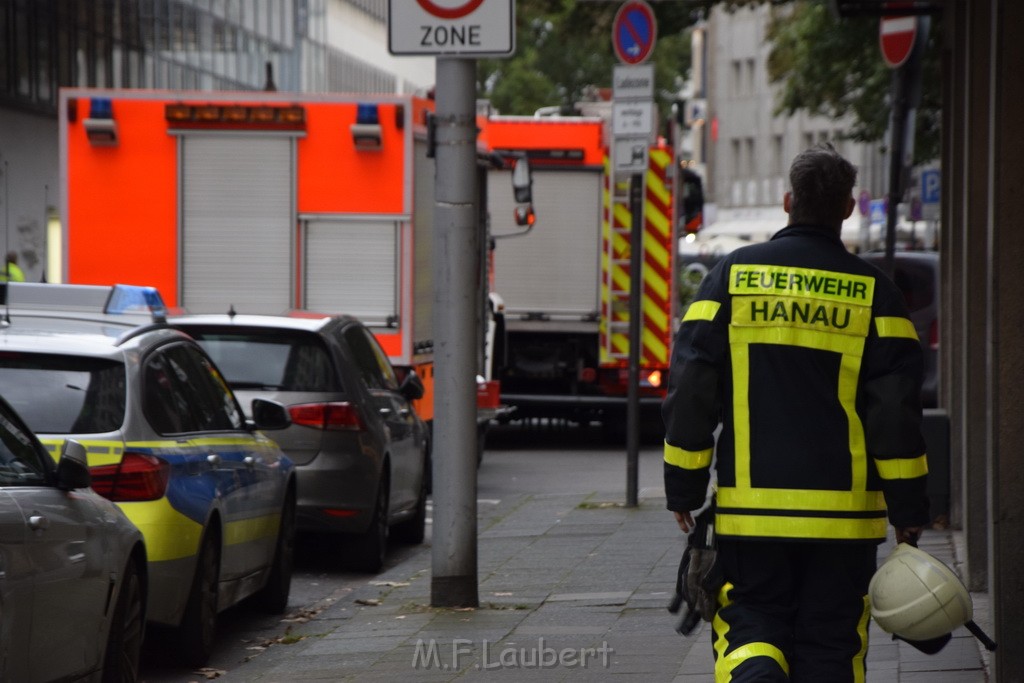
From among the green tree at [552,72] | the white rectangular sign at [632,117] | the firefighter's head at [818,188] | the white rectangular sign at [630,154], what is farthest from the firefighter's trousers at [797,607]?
the green tree at [552,72]

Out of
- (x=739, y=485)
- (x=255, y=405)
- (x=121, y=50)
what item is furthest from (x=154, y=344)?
(x=121, y=50)

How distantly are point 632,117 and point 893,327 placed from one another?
8681 millimetres

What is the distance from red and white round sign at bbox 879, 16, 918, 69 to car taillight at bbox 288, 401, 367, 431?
4.28 m

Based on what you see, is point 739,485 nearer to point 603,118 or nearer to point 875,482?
point 875,482

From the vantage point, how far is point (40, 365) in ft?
25.5

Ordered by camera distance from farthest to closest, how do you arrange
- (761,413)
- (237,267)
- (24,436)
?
1. (237,267)
2. (24,436)
3. (761,413)

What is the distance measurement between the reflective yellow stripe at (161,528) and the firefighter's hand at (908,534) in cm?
321

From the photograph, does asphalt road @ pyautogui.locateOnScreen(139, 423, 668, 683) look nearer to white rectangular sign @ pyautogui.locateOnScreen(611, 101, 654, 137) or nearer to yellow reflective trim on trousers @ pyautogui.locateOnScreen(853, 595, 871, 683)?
white rectangular sign @ pyautogui.locateOnScreen(611, 101, 654, 137)

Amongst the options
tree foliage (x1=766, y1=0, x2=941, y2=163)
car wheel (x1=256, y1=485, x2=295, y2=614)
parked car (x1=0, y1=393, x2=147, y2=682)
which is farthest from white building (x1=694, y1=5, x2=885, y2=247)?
parked car (x1=0, y1=393, x2=147, y2=682)

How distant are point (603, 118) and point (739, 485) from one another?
16.4 meters

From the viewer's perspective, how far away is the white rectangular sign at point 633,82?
13648mm

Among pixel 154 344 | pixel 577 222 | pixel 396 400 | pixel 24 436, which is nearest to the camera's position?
pixel 24 436

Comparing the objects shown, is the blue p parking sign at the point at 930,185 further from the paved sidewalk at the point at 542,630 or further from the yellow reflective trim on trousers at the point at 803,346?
the yellow reflective trim on trousers at the point at 803,346

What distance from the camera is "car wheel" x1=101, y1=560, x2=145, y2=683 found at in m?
6.71
